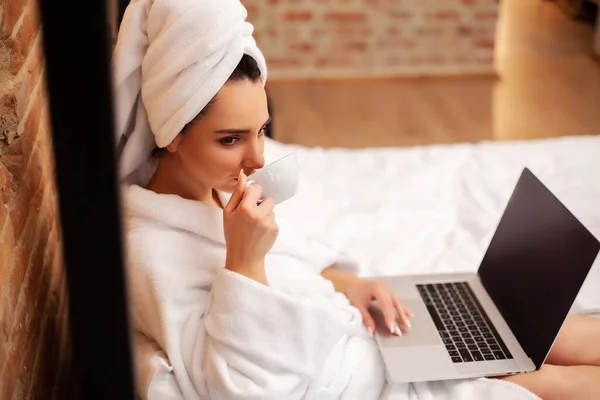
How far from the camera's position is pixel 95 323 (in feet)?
1.88

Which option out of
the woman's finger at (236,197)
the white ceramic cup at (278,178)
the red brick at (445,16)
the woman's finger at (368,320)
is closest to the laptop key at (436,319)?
the woman's finger at (368,320)

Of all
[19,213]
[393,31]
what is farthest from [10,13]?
[393,31]

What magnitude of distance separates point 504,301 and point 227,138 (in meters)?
0.64

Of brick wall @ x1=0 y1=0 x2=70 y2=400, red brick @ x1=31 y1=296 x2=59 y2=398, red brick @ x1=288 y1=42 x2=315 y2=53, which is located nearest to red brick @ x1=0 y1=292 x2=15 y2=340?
brick wall @ x1=0 y1=0 x2=70 y2=400

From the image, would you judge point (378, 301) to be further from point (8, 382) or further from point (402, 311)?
point (8, 382)

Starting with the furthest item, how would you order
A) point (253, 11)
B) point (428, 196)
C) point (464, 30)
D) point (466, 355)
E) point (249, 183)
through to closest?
point (464, 30) → point (253, 11) → point (428, 196) → point (466, 355) → point (249, 183)

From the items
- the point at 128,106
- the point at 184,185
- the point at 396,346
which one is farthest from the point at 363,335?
the point at 128,106

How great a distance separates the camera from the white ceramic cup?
1.11m

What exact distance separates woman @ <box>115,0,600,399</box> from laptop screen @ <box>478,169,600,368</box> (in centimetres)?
9

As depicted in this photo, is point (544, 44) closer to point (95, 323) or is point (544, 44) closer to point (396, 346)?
point (396, 346)

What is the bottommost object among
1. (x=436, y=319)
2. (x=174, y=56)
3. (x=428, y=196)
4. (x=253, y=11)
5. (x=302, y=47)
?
(x=302, y=47)

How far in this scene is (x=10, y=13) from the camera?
101 cm

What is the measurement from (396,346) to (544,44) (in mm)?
3592

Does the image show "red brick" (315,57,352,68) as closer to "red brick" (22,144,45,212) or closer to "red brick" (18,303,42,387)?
"red brick" (22,144,45,212)
